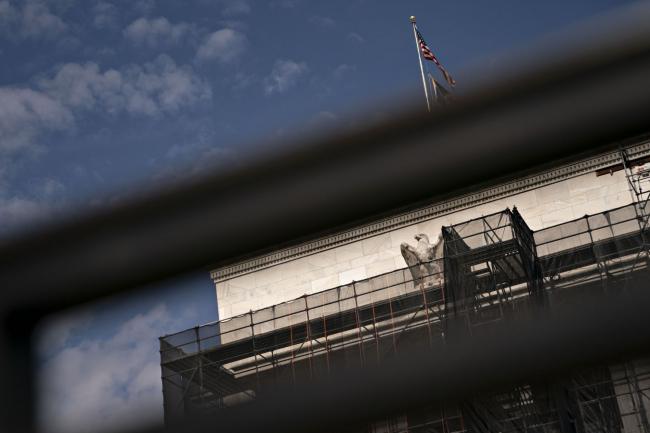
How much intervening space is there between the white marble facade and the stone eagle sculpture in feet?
3.11

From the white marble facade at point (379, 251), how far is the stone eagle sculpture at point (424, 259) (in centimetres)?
95

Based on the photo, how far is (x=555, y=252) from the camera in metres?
24.4

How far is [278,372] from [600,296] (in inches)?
997

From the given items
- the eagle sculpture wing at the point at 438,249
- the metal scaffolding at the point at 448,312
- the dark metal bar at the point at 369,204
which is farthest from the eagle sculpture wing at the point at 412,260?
the dark metal bar at the point at 369,204

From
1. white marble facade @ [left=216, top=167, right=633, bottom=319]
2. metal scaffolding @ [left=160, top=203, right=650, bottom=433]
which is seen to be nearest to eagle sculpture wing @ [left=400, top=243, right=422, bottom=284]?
metal scaffolding @ [left=160, top=203, right=650, bottom=433]

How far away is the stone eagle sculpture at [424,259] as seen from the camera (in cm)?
2508

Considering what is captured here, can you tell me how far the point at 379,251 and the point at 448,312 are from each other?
530 cm

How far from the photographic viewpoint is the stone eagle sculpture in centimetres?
2508

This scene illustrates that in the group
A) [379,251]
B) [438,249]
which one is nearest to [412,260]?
[438,249]

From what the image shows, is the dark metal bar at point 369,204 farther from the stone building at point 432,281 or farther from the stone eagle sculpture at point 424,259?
the stone eagle sculpture at point 424,259

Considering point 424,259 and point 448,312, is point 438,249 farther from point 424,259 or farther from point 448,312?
point 448,312

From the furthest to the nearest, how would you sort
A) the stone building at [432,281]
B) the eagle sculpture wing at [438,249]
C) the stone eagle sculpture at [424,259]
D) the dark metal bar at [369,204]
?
the eagle sculpture wing at [438,249] → the stone eagle sculpture at [424,259] → the stone building at [432,281] → the dark metal bar at [369,204]

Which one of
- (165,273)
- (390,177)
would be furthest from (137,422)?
(390,177)

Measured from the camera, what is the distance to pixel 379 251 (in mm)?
27891
